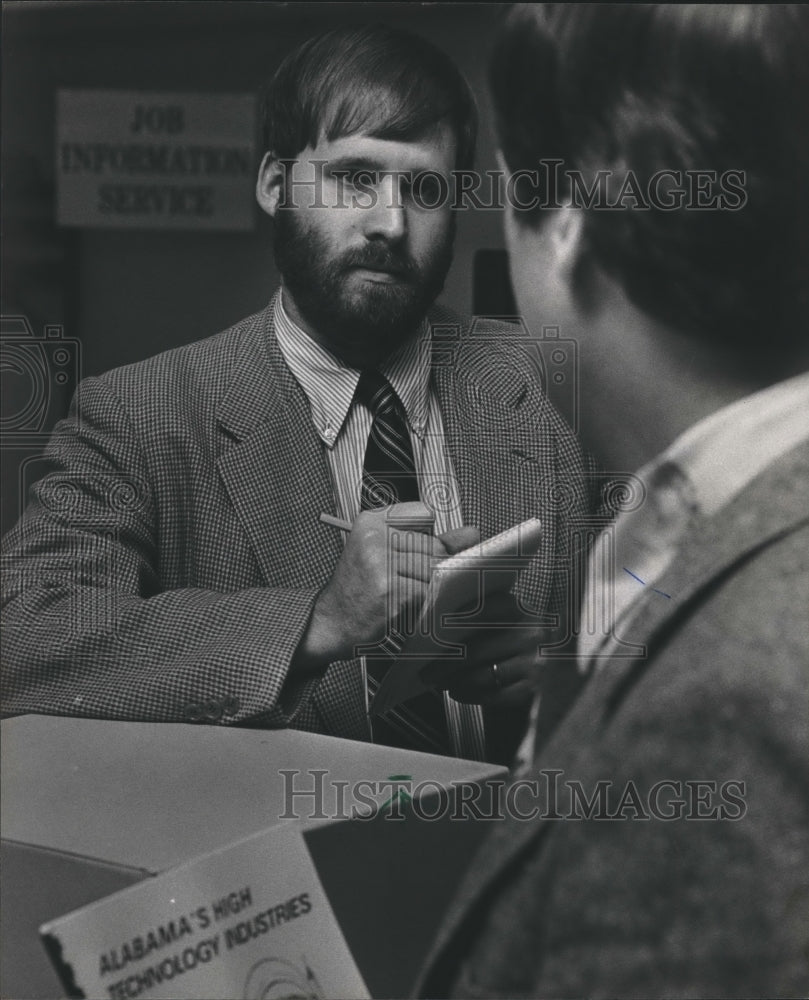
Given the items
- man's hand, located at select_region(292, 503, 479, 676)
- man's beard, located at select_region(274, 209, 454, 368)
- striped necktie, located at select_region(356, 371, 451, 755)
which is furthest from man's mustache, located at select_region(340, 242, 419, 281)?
man's hand, located at select_region(292, 503, 479, 676)

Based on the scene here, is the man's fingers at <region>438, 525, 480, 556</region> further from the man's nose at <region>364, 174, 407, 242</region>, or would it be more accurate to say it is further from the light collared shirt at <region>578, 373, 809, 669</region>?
the man's nose at <region>364, 174, 407, 242</region>

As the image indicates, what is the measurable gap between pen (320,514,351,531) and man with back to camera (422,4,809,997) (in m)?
0.40

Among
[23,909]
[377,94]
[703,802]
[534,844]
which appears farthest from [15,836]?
[377,94]

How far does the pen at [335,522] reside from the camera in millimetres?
1982

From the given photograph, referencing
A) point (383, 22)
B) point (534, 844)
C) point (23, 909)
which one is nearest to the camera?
point (534, 844)

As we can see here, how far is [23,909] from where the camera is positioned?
5.96 ft

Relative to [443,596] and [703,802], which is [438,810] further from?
[703,802]

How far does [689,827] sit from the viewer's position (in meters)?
1.41

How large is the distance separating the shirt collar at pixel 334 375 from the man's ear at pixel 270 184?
0.15 meters

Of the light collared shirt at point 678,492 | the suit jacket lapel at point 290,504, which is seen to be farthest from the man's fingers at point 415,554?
the light collared shirt at point 678,492

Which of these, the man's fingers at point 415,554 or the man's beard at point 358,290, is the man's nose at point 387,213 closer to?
the man's beard at point 358,290

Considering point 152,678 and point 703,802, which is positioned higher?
point 152,678

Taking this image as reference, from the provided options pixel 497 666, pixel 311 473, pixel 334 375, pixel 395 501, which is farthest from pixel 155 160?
pixel 497 666

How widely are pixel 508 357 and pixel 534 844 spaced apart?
3.00 feet
